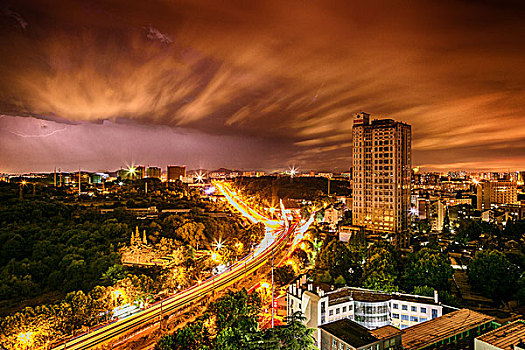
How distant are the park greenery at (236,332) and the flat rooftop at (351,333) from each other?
0.90 metres

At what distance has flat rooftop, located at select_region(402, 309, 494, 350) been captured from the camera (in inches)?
413

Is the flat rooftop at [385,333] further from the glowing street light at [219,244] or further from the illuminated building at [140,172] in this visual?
the illuminated building at [140,172]

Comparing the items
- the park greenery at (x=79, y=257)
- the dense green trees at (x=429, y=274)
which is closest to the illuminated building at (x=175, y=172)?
the park greenery at (x=79, y=257)

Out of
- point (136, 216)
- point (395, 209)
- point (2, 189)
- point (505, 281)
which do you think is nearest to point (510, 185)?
point (395, 209)

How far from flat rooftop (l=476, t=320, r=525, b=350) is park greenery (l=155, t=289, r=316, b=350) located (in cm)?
521

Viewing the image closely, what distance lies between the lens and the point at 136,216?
29.8m

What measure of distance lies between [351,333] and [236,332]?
363 centimetres

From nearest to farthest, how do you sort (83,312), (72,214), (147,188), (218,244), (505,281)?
(83,312), (505,281), (218,244), (72,214), (147,188)

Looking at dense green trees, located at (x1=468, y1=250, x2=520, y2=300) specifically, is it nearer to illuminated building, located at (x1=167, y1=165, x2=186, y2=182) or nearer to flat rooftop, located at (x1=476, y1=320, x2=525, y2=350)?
flat rooftop, located at (x1=476, y1=320, x2=525, y2=350)

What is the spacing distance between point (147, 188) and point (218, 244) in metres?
24.8

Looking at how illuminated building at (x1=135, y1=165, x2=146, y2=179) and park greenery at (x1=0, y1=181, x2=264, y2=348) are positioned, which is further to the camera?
illuminated building at (x1=135, y1=165, x2=146, y2=179)

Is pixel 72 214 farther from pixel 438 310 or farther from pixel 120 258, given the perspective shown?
pixel 438 310

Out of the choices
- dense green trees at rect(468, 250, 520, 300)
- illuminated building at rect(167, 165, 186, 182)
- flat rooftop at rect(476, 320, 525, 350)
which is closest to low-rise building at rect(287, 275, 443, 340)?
flat rooftop at rect(476, 320, 525, 350)

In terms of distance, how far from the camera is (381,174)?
29391mm
